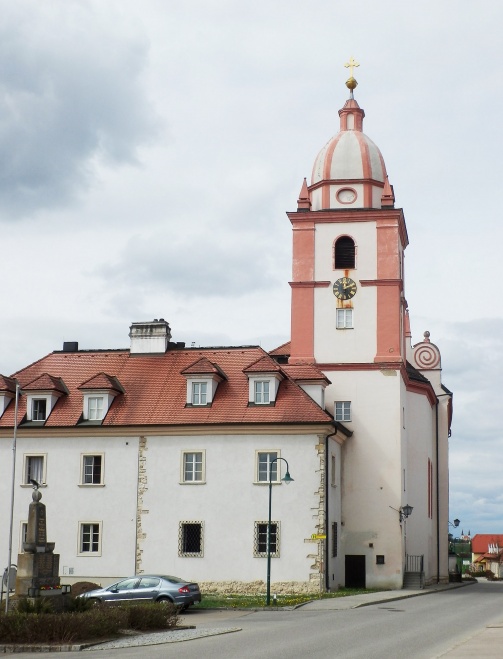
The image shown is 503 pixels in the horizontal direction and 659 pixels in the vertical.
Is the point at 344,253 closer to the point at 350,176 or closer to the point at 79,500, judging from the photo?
the point at 350,176

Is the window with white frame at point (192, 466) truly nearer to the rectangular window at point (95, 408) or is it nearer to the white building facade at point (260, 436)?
the white building facade at point (260, 436)

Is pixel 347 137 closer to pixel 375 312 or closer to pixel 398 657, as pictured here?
pixel 375 312

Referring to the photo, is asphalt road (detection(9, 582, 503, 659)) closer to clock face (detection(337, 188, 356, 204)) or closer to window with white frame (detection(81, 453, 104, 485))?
window with white frame (detection(81, 453, 104, 485))

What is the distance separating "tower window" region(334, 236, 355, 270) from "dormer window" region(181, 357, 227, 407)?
9558 millimetres

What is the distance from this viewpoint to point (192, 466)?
44812 millimetres

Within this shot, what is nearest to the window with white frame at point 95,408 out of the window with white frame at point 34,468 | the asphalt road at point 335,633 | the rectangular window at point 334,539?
the window with white frame at point 34,468

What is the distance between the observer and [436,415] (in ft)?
202

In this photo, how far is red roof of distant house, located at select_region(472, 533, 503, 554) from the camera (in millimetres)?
182712

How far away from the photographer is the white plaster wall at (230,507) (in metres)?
43.0

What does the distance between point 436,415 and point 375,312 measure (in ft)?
44.7

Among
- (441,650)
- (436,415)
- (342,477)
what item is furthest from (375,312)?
(441,650)

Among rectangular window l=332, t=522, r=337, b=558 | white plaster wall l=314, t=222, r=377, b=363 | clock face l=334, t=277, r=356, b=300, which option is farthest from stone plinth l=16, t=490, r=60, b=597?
clock face l=334, t=277, r=356, b=300

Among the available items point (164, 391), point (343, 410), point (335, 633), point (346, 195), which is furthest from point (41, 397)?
point (335, 633)

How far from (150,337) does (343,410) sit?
10.1 metres
